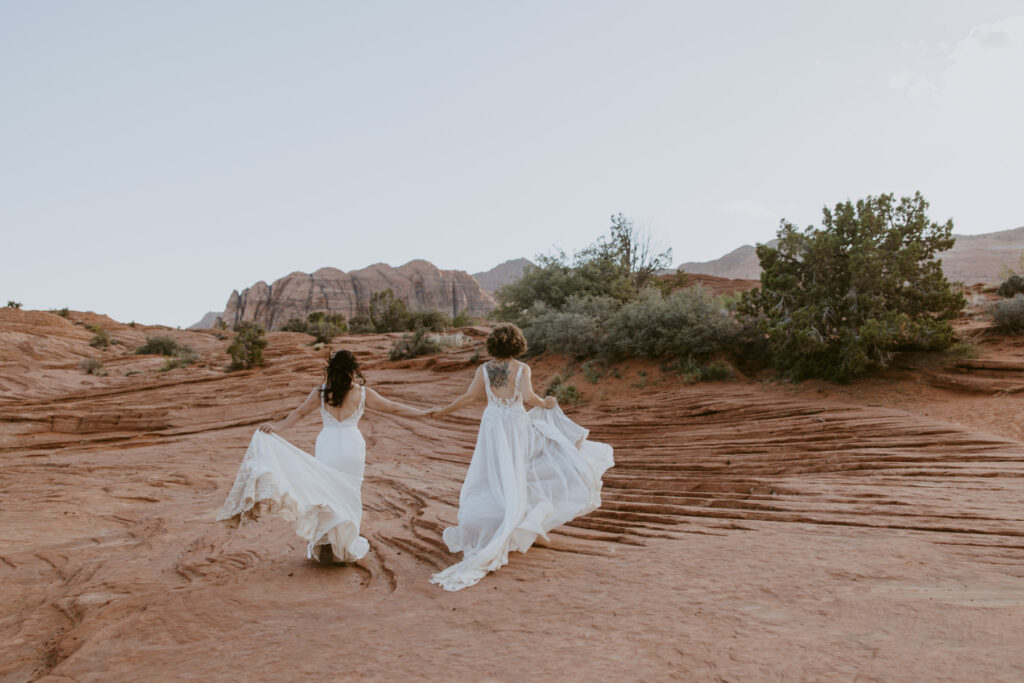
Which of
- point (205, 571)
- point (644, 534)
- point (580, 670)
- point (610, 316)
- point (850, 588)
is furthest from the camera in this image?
point (610, 316)

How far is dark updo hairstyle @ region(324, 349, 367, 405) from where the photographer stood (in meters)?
4.81

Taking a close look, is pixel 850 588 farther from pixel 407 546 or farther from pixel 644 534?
pixel 407 546

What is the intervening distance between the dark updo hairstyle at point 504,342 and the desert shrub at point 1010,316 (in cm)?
1095

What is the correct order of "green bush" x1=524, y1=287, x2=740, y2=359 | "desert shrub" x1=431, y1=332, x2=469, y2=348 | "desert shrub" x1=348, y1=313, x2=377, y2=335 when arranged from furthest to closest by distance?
"desert shrub" x1=348, y1=313, x2=377, y2=335 → "desert shrub" x1=431, y1=332, x2=469, y2=348 → "green bush" x1=524, y1=287, x2=740, y2=359

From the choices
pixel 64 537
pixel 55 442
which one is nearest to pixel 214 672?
pixel 64 537

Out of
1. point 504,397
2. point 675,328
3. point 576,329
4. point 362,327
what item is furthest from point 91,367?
point 504,397

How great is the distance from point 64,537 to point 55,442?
781cm

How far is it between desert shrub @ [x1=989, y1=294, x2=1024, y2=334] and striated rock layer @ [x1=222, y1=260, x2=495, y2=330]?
5675 centimetres

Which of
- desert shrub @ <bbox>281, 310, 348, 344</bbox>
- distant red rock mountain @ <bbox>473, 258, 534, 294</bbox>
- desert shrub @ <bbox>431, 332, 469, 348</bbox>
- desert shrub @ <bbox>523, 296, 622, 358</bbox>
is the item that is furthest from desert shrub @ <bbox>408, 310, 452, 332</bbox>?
distant red rock mountain @ <bbox>473, 258, 534, 294</bbox>

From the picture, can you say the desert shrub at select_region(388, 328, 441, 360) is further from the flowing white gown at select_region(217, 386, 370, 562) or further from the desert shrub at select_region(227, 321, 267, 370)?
the flowing white gown at select_region(217, 386, 370, 562)

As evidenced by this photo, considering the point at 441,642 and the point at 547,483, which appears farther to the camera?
the point at 547,483

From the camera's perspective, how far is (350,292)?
70.8 metres

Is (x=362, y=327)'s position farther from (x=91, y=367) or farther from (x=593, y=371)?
(x=593, y=371)

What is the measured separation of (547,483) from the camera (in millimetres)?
5395
